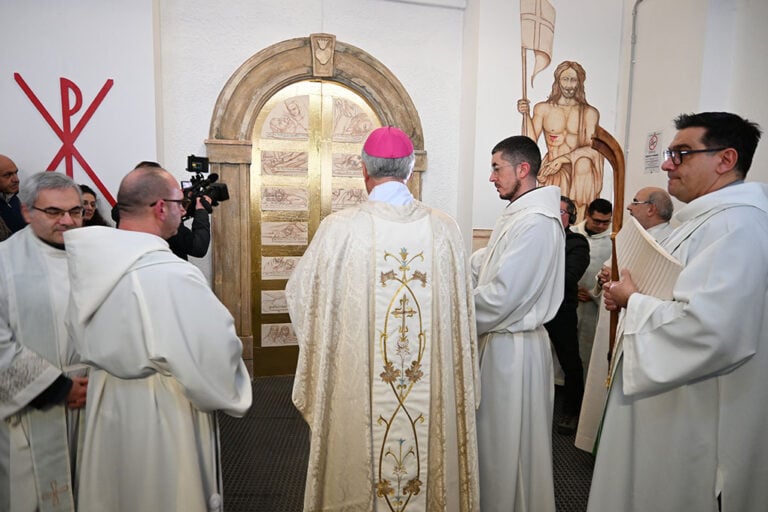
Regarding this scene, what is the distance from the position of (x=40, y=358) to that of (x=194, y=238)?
190 cm

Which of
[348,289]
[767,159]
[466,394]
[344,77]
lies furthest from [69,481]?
[767,159]

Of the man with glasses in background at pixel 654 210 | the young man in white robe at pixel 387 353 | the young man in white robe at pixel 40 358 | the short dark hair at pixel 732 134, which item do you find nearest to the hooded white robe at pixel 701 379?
the short dark hair at pixel 732 134

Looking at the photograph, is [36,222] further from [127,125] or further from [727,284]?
[127,125]

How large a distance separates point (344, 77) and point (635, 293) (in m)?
4.33

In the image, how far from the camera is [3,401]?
5.71 ft

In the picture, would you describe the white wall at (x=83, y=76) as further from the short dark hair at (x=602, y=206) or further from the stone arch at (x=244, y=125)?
the short dark hair at (x=602, y=206)

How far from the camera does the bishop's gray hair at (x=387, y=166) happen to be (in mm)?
2176

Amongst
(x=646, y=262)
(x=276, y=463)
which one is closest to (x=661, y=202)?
(x=646, y=262)

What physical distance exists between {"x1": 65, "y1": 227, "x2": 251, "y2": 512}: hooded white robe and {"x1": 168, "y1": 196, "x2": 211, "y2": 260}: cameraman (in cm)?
193

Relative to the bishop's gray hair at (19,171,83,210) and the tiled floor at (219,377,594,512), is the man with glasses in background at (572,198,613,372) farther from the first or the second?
the bishop's gray hair at (19,171,83,210)

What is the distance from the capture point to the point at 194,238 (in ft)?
11.9

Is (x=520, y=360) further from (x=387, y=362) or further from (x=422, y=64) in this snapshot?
(x=422, y=64)

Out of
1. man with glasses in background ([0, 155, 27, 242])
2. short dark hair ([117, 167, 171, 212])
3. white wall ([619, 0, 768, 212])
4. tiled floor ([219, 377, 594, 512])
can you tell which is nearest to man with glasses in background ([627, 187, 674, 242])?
white wall ([619, 0, 768, 212])

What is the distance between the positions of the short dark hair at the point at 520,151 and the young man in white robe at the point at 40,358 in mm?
2061
